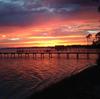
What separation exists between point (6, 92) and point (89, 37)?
117 meters

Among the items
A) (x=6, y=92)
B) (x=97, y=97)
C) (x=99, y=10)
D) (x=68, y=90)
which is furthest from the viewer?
(x=99, y=10)

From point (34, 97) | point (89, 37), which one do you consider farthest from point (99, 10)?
point (89, 37)

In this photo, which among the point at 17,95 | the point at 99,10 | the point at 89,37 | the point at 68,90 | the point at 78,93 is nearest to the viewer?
the point at 78,93

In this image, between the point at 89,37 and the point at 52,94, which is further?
the point at 89,37

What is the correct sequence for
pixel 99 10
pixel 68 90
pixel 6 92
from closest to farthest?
pixel 68 90 → pixel 6 92 → pixel 99 10

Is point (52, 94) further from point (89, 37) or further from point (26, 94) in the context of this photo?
point (89, 37)

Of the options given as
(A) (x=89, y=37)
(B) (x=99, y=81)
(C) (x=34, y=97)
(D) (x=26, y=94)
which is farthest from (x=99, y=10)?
(A) (x=89, y=37)

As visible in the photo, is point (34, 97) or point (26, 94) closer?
point (34, 97)

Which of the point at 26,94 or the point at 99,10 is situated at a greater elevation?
the point at 99,10

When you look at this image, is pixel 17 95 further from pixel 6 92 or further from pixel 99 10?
pixel 99 10

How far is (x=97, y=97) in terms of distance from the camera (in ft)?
51.3

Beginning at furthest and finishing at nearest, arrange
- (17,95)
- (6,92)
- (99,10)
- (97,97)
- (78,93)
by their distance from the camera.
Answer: (99,10), (6,92), (17,95), (78,93), (97,97)

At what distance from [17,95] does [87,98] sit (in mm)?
7798

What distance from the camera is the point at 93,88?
18.9 m
